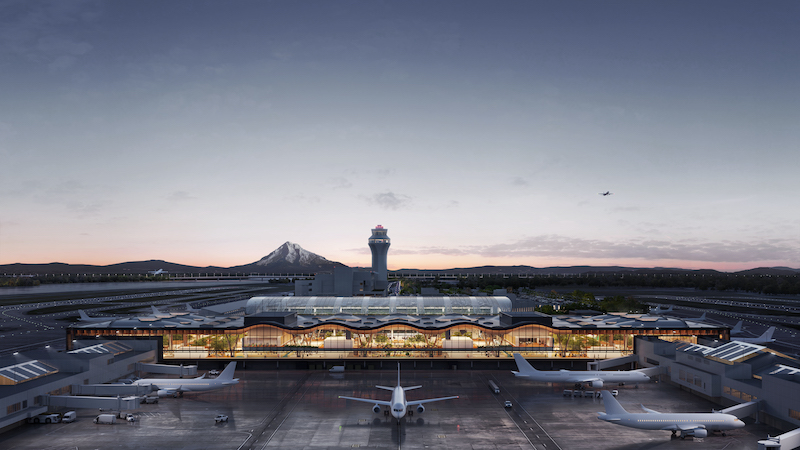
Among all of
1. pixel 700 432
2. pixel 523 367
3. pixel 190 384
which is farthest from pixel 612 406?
pixel 190 384

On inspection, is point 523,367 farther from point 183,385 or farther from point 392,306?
point 392,306

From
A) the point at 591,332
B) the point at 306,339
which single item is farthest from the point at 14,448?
the point at 591,332

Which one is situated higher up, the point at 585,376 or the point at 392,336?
the point at 392,336

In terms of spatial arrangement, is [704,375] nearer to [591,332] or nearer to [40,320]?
[591,332]

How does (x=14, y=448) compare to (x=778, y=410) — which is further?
(x=778, y=410)

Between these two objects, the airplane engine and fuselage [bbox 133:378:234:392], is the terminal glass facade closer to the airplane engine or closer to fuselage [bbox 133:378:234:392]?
fuselage [bbox 133:378:234:392]
